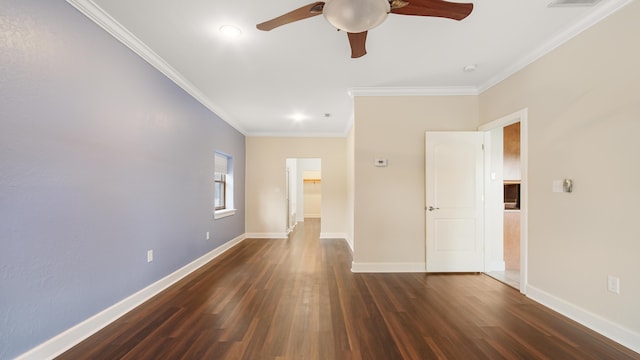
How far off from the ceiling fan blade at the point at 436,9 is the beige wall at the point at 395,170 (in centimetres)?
204

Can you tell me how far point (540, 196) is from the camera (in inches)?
104

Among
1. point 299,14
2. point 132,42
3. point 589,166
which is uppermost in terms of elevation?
point 132,42

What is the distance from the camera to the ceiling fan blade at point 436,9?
159 cm

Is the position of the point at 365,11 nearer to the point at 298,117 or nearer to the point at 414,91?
the point at 414,91

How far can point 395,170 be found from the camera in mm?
3719

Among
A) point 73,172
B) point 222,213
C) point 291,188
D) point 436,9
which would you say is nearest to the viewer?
point 436,9

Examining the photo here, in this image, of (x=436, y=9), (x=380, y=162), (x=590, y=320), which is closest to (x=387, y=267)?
(x=380, y=162)

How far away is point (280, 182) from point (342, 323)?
4403 mm

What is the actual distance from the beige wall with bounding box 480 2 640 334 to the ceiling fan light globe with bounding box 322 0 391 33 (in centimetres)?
201

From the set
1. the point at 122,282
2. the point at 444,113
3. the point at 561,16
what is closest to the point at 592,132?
the point at 561,16

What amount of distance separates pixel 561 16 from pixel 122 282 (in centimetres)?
461

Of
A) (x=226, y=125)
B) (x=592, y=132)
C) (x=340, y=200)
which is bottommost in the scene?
(x=340, y=200)

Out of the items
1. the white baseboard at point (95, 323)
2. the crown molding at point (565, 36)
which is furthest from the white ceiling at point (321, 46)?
the white baseboard at point (95, 323)

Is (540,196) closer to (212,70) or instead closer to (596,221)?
(596,221)
